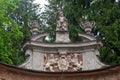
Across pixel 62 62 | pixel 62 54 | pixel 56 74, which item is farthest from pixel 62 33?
pixel 56 74

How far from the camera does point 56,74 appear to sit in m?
11.1

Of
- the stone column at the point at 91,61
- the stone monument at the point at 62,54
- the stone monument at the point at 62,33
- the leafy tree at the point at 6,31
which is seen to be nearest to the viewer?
the stone column at the point at 91,61

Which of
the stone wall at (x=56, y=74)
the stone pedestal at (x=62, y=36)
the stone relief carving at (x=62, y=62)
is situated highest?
the stone pedestal at (x=62, y=36)

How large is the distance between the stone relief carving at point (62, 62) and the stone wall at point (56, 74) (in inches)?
14.7

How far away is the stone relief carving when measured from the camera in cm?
1150

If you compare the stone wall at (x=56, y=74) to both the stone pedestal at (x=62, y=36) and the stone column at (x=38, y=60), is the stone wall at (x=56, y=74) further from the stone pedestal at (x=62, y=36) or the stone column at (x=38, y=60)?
the stone pedestal at (x=62, y=36)

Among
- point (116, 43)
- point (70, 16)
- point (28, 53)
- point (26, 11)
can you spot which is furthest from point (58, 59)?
point (26, 11)

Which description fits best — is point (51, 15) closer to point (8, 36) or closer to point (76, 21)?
point (76, 21)

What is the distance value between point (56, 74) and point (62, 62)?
616 millimetres

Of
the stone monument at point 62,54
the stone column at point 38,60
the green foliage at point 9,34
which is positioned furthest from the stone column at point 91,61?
the green foliage at point 9,34

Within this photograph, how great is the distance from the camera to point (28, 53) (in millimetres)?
11609

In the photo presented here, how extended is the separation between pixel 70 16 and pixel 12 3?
350 centimetres

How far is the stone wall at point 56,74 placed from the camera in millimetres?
10859

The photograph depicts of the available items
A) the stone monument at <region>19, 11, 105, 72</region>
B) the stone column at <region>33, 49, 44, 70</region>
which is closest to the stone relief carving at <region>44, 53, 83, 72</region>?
the stone monument at <region>19, 11, 105, 72</region>
